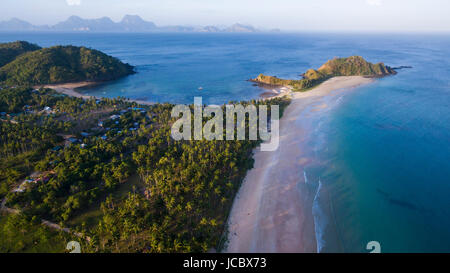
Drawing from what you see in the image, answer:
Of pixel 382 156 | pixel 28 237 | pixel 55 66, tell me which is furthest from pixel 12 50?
pixel 382 156

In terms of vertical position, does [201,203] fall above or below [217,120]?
below

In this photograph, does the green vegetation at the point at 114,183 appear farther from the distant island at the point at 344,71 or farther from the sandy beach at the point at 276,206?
the distant island at the point at 344,71

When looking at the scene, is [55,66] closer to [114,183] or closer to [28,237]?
[114,183]

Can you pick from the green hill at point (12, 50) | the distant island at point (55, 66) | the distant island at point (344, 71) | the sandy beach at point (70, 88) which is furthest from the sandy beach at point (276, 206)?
the green hill at point (12, 50)

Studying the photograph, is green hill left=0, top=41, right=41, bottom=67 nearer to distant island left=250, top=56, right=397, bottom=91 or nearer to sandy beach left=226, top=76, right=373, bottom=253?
distant island left=250, top=56, right=397, bottom=91

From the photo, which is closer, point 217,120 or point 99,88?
point 217,120
